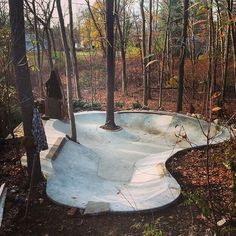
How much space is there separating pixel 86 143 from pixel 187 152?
3944 millimetres

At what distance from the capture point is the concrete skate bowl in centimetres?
704

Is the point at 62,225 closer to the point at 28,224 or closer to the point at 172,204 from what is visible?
the point at 28,224

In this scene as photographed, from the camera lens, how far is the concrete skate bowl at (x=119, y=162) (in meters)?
7.04

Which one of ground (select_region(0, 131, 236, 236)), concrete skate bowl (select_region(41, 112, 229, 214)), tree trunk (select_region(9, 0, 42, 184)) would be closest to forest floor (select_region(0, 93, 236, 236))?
ground (select_region(0, 131, 236, 236))

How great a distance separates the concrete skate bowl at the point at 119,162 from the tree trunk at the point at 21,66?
138 cm

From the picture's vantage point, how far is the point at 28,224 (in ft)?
20.0

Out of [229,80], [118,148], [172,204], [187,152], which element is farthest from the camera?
[229,80]

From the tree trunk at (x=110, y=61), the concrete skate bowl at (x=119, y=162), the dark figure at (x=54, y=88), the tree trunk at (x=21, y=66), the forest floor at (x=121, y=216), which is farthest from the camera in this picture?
the dark figure at (x=54, y=88)

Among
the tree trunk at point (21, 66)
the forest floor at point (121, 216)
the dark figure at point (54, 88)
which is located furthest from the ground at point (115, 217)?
the dark figure at point (54, 88)

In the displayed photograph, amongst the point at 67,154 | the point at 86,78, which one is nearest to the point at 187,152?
the point at 67,154

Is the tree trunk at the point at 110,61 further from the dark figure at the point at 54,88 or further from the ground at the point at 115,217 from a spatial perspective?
the ground at the point at 115,217

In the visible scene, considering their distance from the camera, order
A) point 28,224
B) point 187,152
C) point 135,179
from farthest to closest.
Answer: point 187,152 → point 135,179 → point 28,224

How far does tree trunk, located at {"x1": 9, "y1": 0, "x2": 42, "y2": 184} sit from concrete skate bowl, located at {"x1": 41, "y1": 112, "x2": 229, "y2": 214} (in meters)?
1.38

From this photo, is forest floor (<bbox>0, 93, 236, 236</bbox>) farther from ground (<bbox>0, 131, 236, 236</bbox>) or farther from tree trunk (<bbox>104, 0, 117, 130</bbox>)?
tree trunk (<bbox>104, 0, 117, 130</bbox>)
